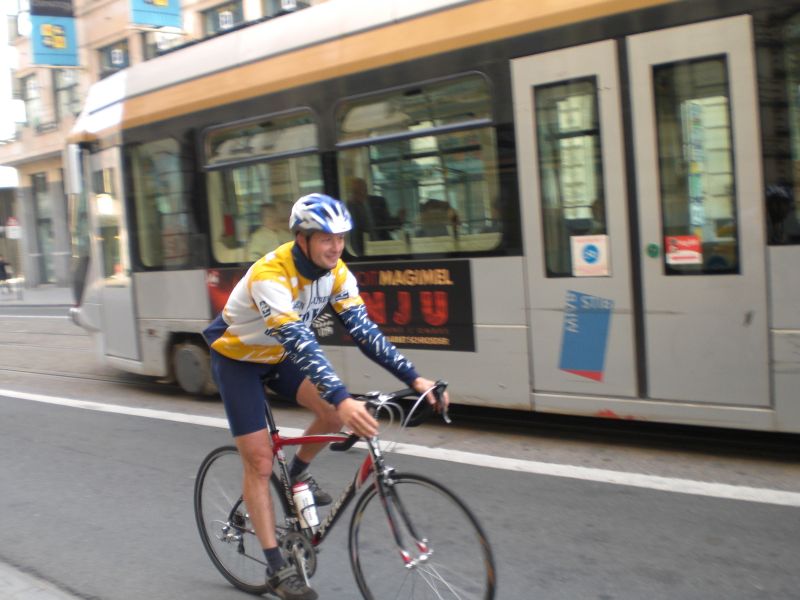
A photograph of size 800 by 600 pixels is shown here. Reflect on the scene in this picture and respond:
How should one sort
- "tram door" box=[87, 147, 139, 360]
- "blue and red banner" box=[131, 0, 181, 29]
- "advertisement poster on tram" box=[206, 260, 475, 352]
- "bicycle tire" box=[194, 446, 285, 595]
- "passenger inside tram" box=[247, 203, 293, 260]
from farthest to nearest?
"blue and red banner" box=[131, 0, 181, 29] < "tram door" box=[87, 147, 139, 360] < "passenger inside tram" box=[247, 203, 293, 260] < "advertisement poster on tram" box=[206, 260, 475, 352] < "bicycle tire" box=[194, 446, 285, 595]

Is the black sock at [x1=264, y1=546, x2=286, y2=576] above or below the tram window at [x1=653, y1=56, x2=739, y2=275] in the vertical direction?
below

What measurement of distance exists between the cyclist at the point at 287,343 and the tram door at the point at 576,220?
2.54 meters

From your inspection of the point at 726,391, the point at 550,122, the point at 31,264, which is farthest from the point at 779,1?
the point at 31,264

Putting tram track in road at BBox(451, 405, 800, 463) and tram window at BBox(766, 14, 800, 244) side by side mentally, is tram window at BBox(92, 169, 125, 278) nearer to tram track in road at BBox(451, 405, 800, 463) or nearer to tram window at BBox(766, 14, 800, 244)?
tram track in road at BBox(451, 405, 800, 463)

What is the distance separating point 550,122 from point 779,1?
154 cm

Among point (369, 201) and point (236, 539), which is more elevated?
point (369, 201)

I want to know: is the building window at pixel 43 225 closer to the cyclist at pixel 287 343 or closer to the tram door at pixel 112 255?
the tram door at pixel 112 255

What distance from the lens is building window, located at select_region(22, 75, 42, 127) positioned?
3497 centimetres

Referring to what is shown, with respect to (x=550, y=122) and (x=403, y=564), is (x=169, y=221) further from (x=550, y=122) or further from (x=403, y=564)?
(x=403, y=564)

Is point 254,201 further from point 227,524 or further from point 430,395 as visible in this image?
point 430,395

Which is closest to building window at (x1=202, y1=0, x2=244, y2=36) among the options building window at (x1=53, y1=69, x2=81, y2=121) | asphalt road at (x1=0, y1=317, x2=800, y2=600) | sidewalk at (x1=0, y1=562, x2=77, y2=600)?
building window at (x1=53, y1=69, x2=81, y2=121)

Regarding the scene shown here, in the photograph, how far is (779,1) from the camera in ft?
15.6

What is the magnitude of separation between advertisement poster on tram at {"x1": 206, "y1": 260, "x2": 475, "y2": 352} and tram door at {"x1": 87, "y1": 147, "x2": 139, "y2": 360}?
311 cm

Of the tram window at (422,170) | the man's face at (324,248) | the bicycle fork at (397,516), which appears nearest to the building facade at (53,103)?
the tram window at (422,170)
